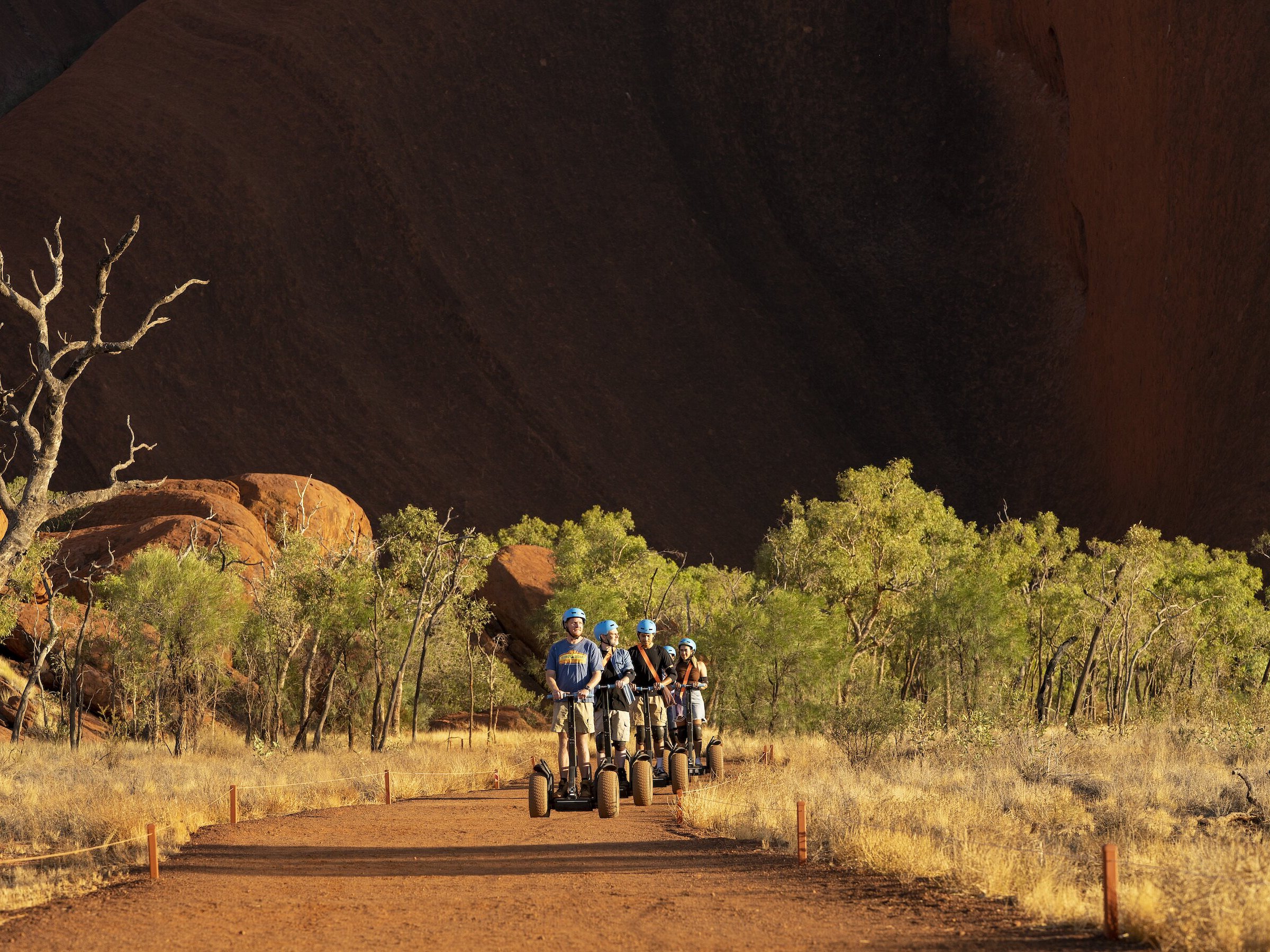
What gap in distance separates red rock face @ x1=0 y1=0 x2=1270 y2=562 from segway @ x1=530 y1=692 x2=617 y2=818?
56.1 metres

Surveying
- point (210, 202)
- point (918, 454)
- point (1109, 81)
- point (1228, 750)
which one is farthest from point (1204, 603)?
point (210, 202)

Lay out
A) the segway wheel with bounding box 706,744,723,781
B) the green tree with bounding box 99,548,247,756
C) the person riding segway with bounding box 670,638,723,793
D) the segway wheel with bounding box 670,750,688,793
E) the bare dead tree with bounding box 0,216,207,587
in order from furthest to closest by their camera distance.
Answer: the green tree with bounding box 99,548,247,756 → the segway wheel with bounding box 706,744,723,781 → the bare dead tree with bounding box 0,216,207,587 → the person riding segway with bounding box 670,638,723,793 → the segway wheel with bounding box 670,750,688,793

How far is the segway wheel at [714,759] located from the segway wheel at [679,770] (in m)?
2.96

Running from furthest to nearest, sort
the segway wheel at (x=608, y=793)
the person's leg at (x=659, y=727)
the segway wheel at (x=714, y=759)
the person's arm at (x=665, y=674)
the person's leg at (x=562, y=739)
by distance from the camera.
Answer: the segway wheel at (x=714, y=759) → the person's leg at (x=659, y=727) → the person's arm at (x=665, y=674) → the person's leg at (x=562, y=739) → the segway wheel at (x=608, y=793)

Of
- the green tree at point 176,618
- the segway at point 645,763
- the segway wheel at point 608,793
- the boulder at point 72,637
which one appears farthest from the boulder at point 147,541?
the segway wheel at point 608,793

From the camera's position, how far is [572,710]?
13016mm

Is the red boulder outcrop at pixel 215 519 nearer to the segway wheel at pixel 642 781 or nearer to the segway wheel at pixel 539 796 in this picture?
the segway wheel at pixel 539 796

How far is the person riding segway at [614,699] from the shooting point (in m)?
13.1

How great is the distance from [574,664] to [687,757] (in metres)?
2.89

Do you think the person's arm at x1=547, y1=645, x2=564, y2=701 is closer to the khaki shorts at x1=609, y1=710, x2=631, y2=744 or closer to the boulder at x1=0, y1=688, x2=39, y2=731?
the khaki shorts at x1=609, y1=710, x2=631, y2=744

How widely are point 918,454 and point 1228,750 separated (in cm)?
5592

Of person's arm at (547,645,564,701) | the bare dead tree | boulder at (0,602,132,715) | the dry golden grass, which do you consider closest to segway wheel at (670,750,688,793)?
the dry golden grass

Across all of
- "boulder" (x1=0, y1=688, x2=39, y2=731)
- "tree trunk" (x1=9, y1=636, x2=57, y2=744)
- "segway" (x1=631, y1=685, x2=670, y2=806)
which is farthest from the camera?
"boulder" (x1=0, y1=688, x2=39, y2=731)

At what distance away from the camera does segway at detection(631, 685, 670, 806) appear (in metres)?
12.8
